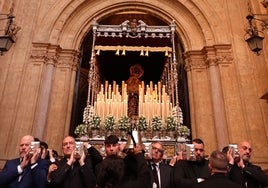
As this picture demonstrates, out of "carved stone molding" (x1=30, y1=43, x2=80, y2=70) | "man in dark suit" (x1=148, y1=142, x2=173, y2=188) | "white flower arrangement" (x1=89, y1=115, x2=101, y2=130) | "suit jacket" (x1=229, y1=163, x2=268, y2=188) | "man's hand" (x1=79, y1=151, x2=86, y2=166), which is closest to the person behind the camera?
"man's hand" (x1=79, y1=151, x2=86, y2=166)

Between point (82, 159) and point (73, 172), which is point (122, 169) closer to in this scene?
point (82, 159)

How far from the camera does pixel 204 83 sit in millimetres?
8734

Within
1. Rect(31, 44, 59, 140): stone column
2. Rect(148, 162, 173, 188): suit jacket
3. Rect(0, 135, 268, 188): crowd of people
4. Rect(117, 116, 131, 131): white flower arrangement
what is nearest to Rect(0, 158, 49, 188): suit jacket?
Rect(0, 135, 268, 188): crowd of people

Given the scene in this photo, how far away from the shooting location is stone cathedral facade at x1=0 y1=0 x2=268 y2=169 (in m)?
7.91

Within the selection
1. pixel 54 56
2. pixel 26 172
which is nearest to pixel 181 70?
pixel 54 56

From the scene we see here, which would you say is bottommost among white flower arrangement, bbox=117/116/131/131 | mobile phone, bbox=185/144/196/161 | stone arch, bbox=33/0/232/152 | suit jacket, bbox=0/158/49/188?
suit jacket, bbox=0/158/49/188

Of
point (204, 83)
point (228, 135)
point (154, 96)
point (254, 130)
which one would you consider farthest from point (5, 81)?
point (254, 130)

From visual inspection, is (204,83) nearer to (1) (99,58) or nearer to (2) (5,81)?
(1) (99,58)

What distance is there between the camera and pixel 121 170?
8.61 ft

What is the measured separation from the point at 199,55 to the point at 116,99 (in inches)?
120

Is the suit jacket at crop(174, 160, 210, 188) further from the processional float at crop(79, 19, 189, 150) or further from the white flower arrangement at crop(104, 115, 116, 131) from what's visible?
the white flower arrangement at crop(104, 115, 116, 131)

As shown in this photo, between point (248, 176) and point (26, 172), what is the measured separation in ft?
9.03

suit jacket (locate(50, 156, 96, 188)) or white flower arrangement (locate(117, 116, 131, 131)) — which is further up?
white flower arrangement (locate(117, 116, 131, 131))

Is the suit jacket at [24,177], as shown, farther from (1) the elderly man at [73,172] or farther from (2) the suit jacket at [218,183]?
(2) the suit jacket at [218,183]
